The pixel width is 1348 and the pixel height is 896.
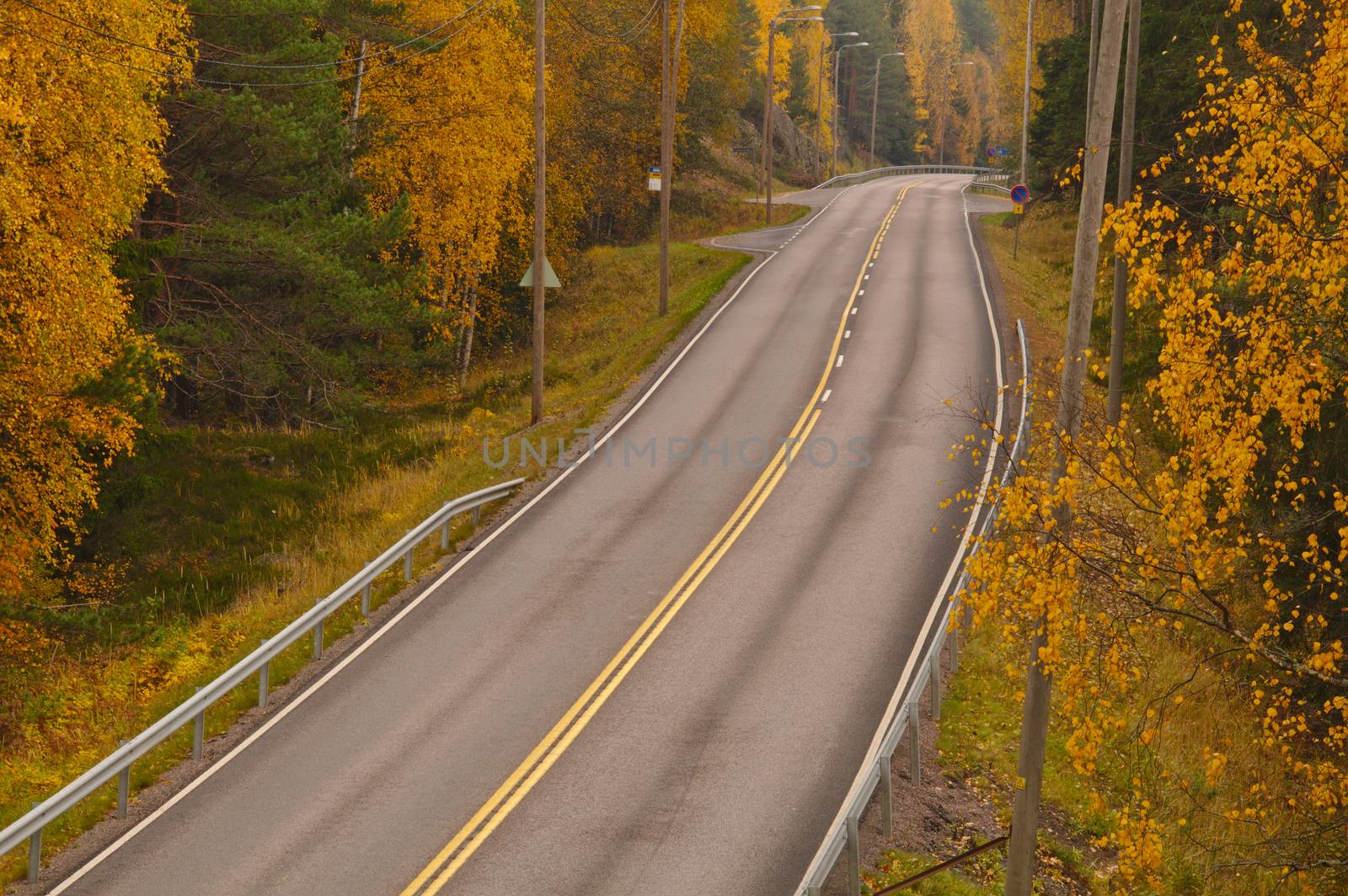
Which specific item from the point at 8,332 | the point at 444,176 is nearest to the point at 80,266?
the point at 8,332

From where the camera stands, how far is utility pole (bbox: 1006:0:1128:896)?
10352 mm

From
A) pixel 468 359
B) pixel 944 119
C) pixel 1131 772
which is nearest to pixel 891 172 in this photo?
pixel 944 119

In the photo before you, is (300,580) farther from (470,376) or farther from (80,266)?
(470,376)

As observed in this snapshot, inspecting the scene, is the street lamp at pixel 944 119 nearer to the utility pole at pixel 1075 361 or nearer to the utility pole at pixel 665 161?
the utility pole at pixel 665 161

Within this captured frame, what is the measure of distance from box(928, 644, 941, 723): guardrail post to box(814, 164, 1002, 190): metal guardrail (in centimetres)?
6651

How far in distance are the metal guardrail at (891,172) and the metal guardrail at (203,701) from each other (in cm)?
6367

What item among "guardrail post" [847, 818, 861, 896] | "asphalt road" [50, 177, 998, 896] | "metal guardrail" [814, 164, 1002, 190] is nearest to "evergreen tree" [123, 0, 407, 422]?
"asphalt road" [50, 177, 998, 896]

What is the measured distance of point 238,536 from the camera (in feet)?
84.1

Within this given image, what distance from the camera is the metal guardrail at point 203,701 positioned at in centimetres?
1153

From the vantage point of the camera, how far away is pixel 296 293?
3194 cm

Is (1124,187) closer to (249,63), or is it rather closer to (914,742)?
(914,742)

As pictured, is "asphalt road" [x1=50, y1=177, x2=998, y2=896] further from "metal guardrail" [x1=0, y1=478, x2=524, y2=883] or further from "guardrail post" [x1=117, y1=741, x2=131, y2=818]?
"metal guardrail" [x1=0, y1=478, x2=524, y2=883]

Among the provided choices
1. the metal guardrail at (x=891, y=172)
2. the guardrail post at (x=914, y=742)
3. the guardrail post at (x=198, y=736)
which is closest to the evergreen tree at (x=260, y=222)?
the guardrail post at (x=198, y=736)

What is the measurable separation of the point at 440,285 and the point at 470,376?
329 cm
